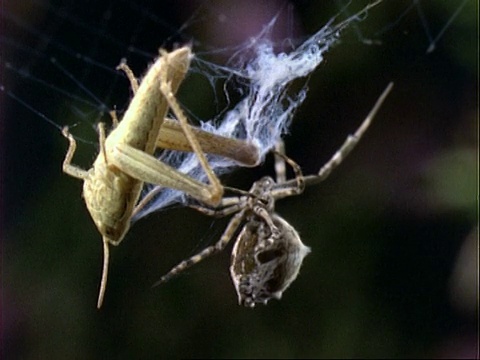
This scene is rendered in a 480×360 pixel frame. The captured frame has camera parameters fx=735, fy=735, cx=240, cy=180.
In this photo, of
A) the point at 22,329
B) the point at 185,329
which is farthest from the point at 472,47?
the point at 22,329

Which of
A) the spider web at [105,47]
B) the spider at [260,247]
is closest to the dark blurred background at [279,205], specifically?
the spider web at [105,47]

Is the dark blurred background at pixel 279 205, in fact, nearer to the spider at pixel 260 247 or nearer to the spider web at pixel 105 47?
the spider web at pixel 105 47

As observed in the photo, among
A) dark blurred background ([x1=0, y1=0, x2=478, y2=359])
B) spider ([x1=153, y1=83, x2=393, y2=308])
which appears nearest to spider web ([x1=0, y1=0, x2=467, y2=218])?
dark blurred background ([x1=0, y1=0, x2=478, y2=359])

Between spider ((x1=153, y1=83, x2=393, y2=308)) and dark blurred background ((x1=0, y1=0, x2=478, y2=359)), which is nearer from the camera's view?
spider ((x1=153, y1=83, x2=393, y2=308))

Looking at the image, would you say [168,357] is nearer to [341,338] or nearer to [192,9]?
[341,338]

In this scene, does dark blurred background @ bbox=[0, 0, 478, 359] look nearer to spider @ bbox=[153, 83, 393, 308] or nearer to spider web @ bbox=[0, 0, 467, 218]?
spider web @ bbox=[0, 0, 467, 218]

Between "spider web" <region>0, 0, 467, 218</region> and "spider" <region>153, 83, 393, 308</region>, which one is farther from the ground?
"spider web" <region>0, 0, 467, 218</region>

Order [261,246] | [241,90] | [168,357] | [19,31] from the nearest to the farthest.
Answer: [261,246], [241,90], [19,31], [168,357]

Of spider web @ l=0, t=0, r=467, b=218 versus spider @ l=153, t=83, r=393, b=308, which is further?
spider web @ l=0, t=0, r=467, b=218
